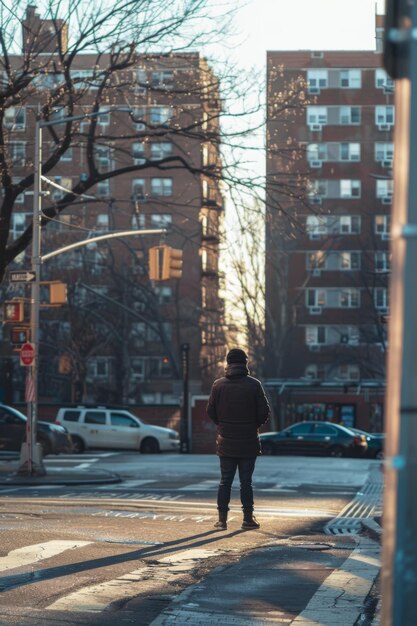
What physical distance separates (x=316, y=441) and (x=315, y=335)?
2984 cm

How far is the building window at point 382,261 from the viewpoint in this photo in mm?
56000

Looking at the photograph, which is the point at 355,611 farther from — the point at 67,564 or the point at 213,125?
the point at 213,125

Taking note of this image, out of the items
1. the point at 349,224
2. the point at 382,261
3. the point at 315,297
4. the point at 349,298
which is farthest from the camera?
the point at 315,297

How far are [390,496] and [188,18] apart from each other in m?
23.0

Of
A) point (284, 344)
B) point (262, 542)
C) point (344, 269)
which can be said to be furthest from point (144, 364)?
point (262, 542)

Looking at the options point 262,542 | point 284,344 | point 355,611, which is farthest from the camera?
point 284,344

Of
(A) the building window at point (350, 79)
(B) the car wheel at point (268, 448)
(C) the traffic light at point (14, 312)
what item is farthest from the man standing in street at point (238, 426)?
(A) the building window at point (350, 79)

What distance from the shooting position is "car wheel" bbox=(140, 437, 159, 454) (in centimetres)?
4381

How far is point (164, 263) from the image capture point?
87.4ft

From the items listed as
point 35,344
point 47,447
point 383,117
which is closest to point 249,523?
point 35,344

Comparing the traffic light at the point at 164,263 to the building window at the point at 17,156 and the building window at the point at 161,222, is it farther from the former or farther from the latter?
the building window at the point at 17,156

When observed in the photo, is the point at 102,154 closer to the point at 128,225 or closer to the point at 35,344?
the point at 35,344

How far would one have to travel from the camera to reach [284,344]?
58812 millimetres

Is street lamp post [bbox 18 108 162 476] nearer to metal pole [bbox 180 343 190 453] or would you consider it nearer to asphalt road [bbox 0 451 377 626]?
asphalt road [bbox 0 451 377 626]
